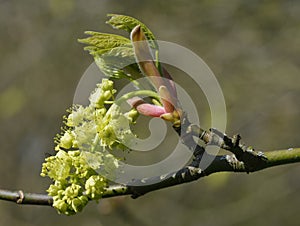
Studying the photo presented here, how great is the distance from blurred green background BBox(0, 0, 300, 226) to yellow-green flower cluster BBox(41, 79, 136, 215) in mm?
1767

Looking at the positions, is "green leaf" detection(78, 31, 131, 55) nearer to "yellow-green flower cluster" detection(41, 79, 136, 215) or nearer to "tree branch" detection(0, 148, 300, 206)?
"yellow-green flower cluster" detection(41, 79, 136, 215)

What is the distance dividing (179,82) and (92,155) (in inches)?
126

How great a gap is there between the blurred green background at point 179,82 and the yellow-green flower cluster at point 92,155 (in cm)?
177

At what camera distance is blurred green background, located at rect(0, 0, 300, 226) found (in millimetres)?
3631

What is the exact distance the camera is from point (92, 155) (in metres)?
1.24

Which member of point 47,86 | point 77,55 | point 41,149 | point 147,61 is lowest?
point 41,149

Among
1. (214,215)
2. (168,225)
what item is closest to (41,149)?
(168,225)

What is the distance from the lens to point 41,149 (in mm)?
4953

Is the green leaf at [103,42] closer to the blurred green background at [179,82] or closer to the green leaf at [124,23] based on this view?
the green leaf at [124,23]

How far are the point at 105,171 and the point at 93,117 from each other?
0.36 feet

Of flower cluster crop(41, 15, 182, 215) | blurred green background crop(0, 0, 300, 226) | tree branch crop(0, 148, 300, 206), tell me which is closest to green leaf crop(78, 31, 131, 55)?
flower cluster crop(41, 15, 182, 215)

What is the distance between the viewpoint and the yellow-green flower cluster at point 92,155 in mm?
1241

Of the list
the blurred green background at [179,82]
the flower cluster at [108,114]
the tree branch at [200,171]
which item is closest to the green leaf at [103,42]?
the flower cluster at [108,114]

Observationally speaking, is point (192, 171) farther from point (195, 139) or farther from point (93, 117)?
point (93, 117)
